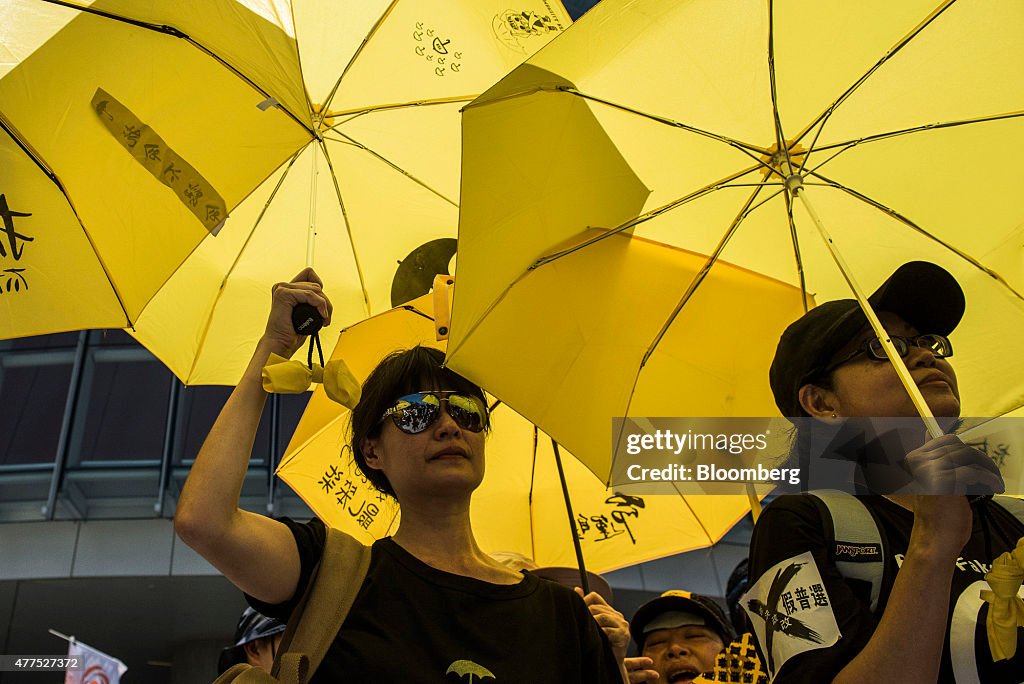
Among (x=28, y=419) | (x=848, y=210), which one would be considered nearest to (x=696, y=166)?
(x=848, y=210)

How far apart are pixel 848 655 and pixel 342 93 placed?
262cm

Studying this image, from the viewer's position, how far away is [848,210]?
2.52 meters

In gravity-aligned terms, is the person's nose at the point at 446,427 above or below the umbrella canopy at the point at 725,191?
below

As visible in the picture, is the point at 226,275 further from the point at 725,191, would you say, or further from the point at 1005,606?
the point at 1005,606

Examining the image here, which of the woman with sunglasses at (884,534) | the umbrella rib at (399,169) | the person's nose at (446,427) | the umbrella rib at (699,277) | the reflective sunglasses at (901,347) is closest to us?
the woman with sunglasses at (884,534)

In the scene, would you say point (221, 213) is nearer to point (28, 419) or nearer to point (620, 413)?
point (620, 413)

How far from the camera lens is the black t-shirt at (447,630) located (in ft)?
5.87

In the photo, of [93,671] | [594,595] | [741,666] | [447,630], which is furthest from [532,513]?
[93,671]

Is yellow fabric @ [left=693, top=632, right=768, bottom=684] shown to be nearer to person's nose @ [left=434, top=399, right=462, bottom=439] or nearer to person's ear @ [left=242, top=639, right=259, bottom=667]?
person's nose @ [left=434, top=399, right=462, bottom=439]

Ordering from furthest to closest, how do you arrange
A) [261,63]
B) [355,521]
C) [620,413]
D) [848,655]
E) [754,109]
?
[355,521]
[261,63]
[620,413]
[754,109]
[848,655]

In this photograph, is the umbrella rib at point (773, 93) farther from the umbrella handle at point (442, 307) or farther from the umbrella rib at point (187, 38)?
the umbrella rib at point (187, 38)

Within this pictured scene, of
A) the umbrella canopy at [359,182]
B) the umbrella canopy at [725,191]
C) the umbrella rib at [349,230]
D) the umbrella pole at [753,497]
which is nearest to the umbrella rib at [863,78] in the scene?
the umbrella canopy at [725,191]

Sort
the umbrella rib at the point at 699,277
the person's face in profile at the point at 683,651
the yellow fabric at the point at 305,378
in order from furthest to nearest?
the person's face in profile at the point at 683,651, the umbrella rib at the point at 699,277, the yellow fabric at the point at 305,378

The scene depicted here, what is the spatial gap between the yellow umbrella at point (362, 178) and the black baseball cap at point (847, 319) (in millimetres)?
1520
